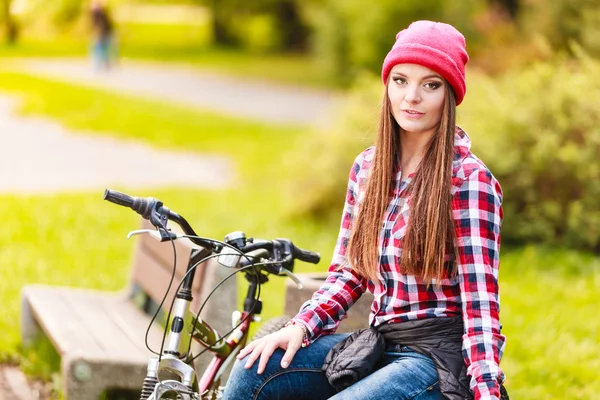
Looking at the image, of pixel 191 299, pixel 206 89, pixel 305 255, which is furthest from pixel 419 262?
pixel 206 89

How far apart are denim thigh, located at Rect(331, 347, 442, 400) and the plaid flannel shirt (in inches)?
4.3

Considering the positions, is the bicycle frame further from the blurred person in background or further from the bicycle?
the blurred person in background

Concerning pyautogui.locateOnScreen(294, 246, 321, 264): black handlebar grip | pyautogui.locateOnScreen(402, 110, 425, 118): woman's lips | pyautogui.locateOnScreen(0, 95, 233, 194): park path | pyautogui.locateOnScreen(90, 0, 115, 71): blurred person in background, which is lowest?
pyautogui.locateOnScreen(294, 246, 321, 264): black handlebar grip

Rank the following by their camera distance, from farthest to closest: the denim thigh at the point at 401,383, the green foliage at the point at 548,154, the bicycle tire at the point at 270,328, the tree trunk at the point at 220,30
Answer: the tree trunk at the point at 220,30, the green foliage at the point at 548,154, the bicycle tire at the point at 270,328, the denim thigh at the point at 401,383

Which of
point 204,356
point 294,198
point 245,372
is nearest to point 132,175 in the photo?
point 294,198

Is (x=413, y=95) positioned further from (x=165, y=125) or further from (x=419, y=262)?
(x=165, y=125)

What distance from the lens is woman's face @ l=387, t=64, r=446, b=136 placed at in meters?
2.80

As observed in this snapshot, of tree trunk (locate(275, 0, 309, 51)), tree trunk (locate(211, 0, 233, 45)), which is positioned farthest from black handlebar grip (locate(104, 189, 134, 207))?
tree trunk (locate(211, 0, 233, 45))

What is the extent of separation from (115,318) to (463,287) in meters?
2.86

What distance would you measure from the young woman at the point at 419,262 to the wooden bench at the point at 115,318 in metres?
1.23

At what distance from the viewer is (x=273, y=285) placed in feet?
22.6

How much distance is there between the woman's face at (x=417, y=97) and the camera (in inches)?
110

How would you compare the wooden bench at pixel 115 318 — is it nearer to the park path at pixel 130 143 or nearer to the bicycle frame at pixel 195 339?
the bicycle frame at pixel 195 339

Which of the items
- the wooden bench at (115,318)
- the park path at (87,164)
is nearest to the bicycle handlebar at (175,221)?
the wooden bench at (115,318)
